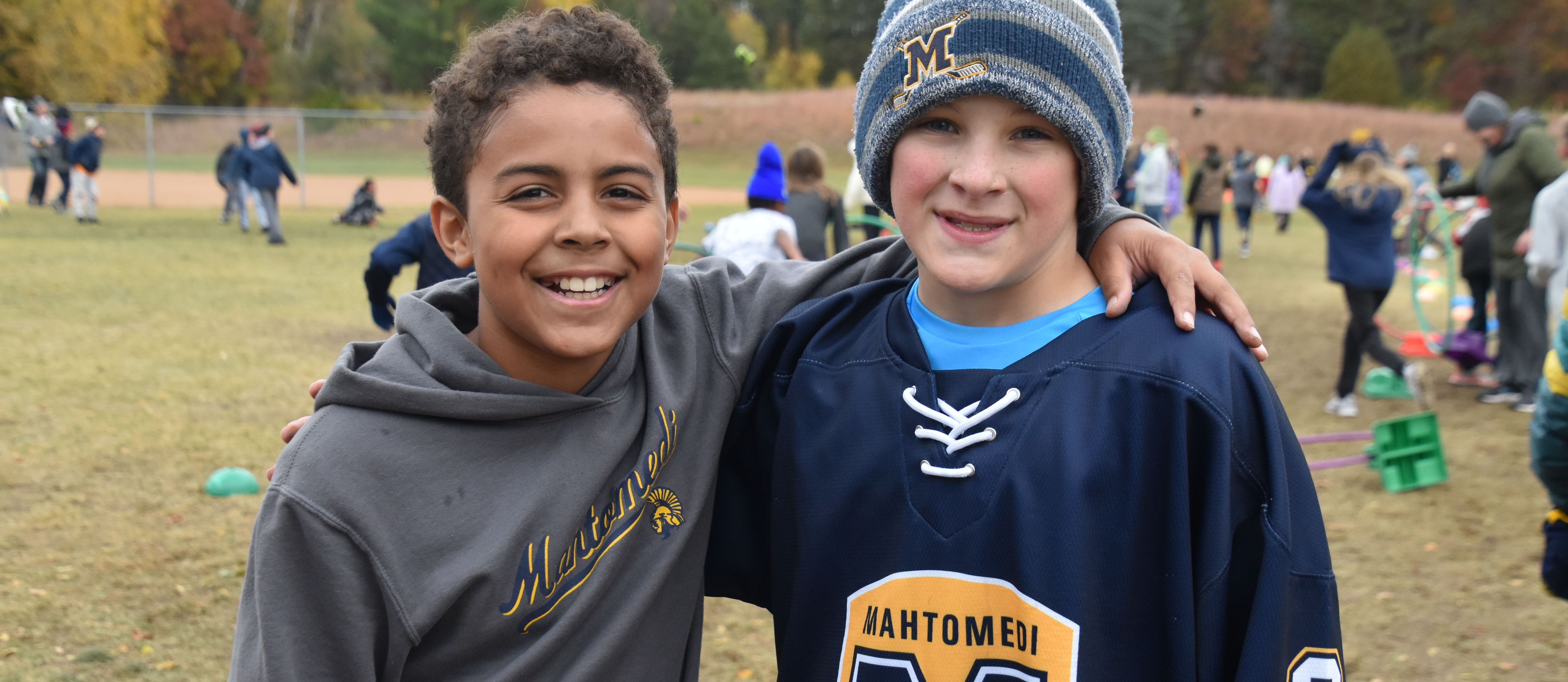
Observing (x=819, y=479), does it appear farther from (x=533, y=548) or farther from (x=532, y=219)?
(x=532, y=219)

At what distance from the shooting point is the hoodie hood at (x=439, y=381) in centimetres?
169

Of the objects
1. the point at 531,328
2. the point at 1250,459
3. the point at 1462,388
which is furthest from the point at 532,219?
the point at 1462,388

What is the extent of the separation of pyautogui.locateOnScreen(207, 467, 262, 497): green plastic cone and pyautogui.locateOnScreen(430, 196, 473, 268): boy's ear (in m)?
4.49

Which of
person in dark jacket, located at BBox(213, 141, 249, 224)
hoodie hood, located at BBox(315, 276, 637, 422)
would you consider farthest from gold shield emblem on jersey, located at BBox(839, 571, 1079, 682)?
person in dark jacket, located at BBox(213, 141, 249, 224)

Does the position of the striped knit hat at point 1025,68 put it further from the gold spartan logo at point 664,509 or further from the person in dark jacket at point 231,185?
the person in dark jacket at point 231,185

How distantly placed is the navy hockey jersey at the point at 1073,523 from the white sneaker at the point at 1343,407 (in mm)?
7228

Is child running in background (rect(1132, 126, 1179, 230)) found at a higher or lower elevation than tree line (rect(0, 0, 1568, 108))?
lower

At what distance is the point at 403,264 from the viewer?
18.4 ft

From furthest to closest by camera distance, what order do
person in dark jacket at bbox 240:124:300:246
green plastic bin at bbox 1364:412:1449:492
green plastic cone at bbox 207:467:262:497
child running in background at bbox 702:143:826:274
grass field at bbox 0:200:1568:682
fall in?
person in dark jacket at bbox 240:124:300:246 < child running in background at bbox 702:143:826:274 < green plastic bin at bbox 1364:412:1449:492 < green plastic cone at bbox 207:467:262:497 < grass field at bbox 0:200:1568:682

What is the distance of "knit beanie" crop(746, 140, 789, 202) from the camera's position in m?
7.33

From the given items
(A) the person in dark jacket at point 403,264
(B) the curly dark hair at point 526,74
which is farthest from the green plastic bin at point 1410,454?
(B) the curly dark hair at point 526,74

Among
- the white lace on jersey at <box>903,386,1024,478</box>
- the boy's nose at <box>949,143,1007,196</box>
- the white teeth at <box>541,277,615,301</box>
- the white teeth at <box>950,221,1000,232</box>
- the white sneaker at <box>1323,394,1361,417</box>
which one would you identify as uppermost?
the boy's nose at <box>949,143,1007,196</box>

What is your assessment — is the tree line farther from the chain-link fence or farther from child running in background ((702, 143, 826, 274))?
child running in background ((702, 143, 826, 274))

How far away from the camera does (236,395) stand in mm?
7758
